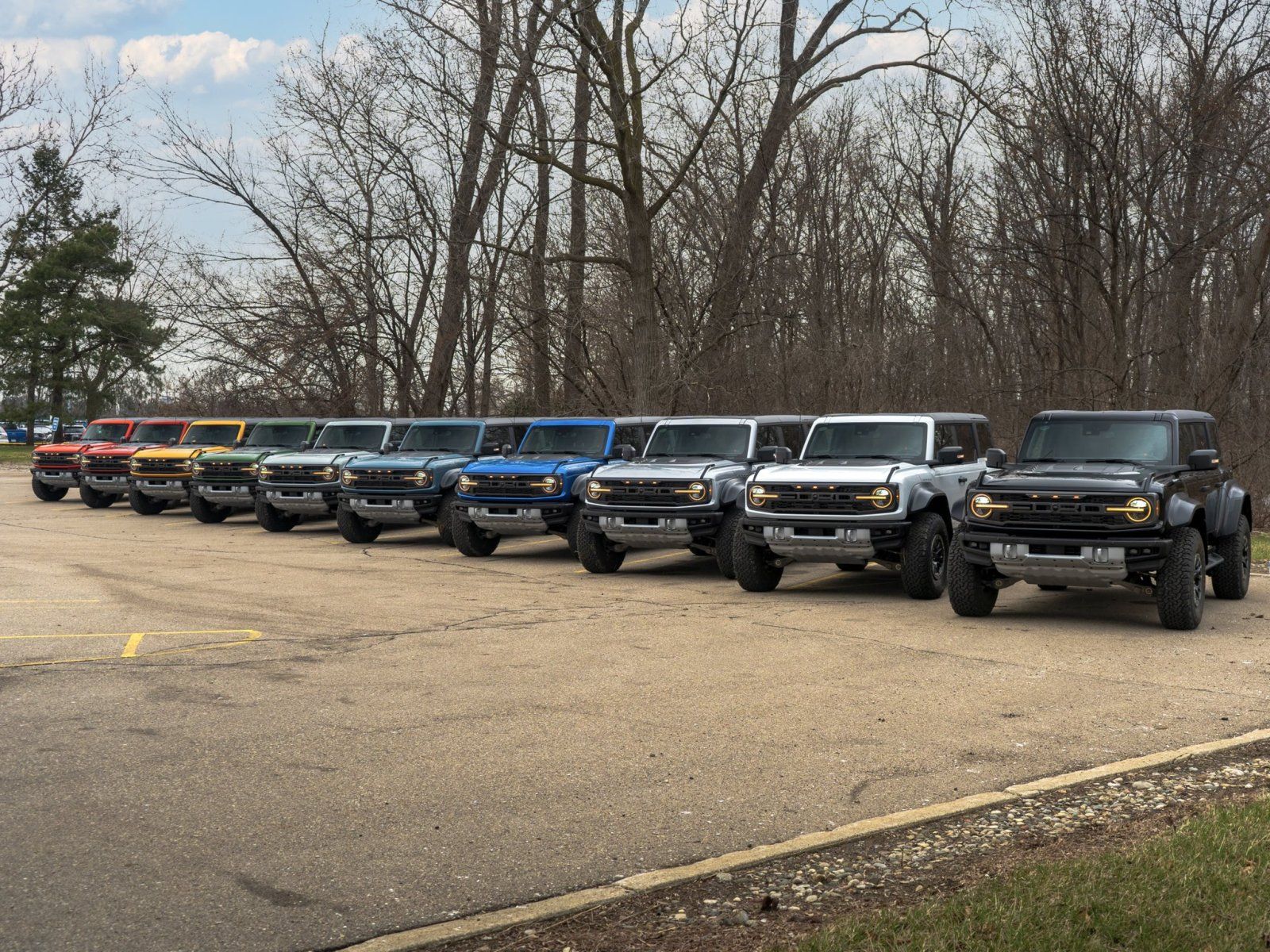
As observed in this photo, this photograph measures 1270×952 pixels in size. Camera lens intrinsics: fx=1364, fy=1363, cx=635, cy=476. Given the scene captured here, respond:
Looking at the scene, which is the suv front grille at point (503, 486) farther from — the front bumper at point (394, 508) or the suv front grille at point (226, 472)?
the suv front grille at point (226, 472)

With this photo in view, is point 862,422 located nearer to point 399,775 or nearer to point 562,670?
point 562,670

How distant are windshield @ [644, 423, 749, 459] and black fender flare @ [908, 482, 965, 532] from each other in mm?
2957

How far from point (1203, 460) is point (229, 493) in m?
16.3

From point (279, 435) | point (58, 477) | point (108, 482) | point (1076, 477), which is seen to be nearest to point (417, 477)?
point (279, 435)

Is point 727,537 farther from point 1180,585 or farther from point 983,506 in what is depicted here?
point 1180,585

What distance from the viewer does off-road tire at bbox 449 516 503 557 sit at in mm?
17875

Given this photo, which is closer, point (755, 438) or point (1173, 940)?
point (1173, 940)

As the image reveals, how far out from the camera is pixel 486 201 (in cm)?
3181

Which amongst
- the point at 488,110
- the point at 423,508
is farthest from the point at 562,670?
the point at 488,110

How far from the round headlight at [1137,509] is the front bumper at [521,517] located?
7454 millimetres

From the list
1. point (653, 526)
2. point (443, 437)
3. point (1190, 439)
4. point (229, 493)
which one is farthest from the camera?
point (229, 493)

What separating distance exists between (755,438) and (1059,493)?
18.1 ft

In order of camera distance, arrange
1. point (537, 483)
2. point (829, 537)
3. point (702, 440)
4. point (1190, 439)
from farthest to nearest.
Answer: point (537, 483)
point (702, 440)
point (829, 537)
point (1190, 439)

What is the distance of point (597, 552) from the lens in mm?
16016
